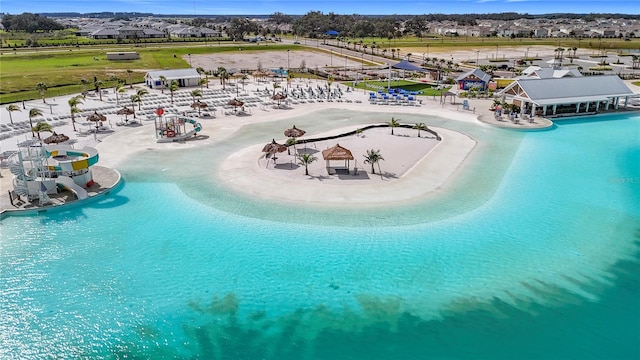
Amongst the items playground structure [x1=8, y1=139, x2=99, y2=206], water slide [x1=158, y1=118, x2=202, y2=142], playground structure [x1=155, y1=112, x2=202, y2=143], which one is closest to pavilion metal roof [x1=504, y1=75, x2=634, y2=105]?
water slide [x1=158, y1=118, x2=202, y2=142]

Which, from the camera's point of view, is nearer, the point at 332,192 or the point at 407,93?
the point at 332,192

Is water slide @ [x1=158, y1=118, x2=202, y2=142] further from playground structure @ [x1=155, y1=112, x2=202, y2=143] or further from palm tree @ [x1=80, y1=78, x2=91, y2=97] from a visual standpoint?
palm tree @ [x1=80, y1=78, x2=91, y2=97]

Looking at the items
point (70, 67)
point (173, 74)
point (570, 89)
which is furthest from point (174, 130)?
point (70, 67)

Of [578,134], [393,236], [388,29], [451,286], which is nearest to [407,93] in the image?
[578,134]

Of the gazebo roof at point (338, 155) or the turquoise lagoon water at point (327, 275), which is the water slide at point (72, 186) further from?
the gazebo roof at point (338, 155)

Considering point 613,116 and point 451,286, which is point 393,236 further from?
point 613,116

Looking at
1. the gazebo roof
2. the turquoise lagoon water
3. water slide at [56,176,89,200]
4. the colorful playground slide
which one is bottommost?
the turquoise lagoon water

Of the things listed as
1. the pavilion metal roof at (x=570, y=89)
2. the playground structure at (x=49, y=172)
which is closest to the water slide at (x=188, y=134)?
the playground structure at (x=49, y=172)
